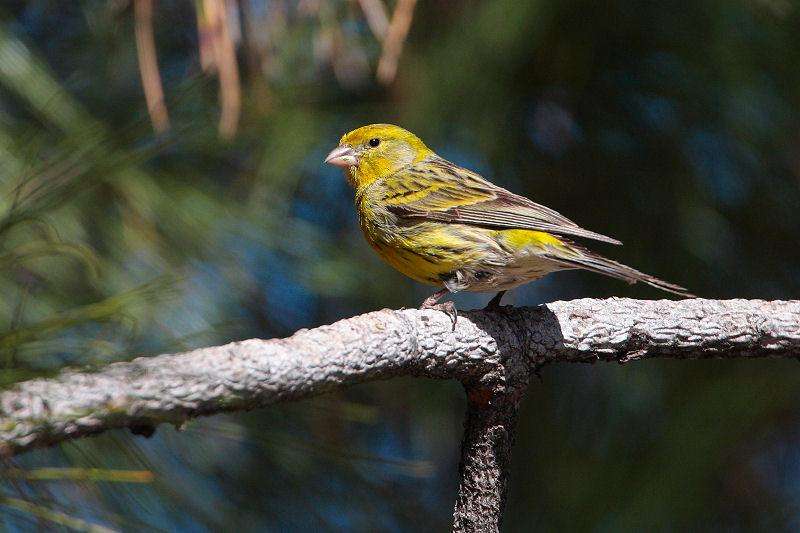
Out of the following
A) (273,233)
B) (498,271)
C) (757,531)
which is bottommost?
(757,531)

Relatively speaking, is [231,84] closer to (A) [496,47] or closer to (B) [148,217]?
(B) [148,217]

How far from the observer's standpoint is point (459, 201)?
423 cm

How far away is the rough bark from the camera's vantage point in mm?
1777

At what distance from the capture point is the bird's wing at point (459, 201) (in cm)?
372

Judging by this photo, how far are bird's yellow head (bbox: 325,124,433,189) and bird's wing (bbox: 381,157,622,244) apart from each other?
63 millimetres

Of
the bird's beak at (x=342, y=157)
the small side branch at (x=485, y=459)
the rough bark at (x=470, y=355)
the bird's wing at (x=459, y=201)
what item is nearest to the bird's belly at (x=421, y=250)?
the bird's wing at (x=459, y=201)

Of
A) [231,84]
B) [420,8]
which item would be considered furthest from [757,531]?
[231,84]

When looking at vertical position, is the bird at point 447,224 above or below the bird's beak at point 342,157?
below

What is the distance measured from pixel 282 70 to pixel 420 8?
644mm

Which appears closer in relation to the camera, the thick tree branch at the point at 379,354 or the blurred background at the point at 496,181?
the thick tree branch at the point at 379,354

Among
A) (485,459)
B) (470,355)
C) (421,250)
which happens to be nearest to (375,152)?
(421,250)

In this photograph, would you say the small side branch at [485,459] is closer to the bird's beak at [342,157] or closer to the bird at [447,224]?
the bird at [447,224]

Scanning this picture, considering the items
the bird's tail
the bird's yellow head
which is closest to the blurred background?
the bird's yellow head

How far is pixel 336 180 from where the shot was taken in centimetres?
481
